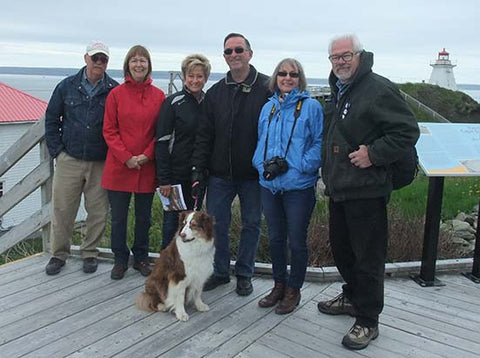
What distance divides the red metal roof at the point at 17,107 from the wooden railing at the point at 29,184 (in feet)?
52.0

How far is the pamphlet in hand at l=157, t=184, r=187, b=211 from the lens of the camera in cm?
391

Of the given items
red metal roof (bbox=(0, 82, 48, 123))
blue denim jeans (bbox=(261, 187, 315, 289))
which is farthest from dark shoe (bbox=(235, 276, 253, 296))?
red metal roof (bbox=(0, 82, 48, 123))

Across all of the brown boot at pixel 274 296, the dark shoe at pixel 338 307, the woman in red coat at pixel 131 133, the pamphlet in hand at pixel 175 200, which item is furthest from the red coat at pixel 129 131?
the dark shoe at pixel 338 307

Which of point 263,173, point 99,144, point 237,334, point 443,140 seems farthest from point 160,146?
point 443,140

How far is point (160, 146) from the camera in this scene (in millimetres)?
3838

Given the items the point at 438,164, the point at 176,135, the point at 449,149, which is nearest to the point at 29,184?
the point at 176,135

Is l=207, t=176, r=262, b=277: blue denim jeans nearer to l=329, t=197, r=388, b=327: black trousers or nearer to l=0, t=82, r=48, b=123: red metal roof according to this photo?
l=329, t=197, r=388, b=327: black trousers

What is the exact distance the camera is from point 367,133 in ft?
9.57

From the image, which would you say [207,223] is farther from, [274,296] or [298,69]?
[298,69]

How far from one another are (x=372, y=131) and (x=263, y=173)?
881mm

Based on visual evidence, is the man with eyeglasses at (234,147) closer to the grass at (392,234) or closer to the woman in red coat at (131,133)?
the woman in red coat at (131,133)

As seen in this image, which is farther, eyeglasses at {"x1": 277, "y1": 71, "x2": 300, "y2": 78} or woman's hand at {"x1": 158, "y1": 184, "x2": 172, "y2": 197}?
woman's hand at {"x1": 158, "y1": 184, "x2": 172, "y2": 197}

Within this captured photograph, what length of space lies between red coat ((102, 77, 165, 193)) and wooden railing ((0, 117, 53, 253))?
2.89 ft

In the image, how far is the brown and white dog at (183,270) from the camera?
3408 mm
